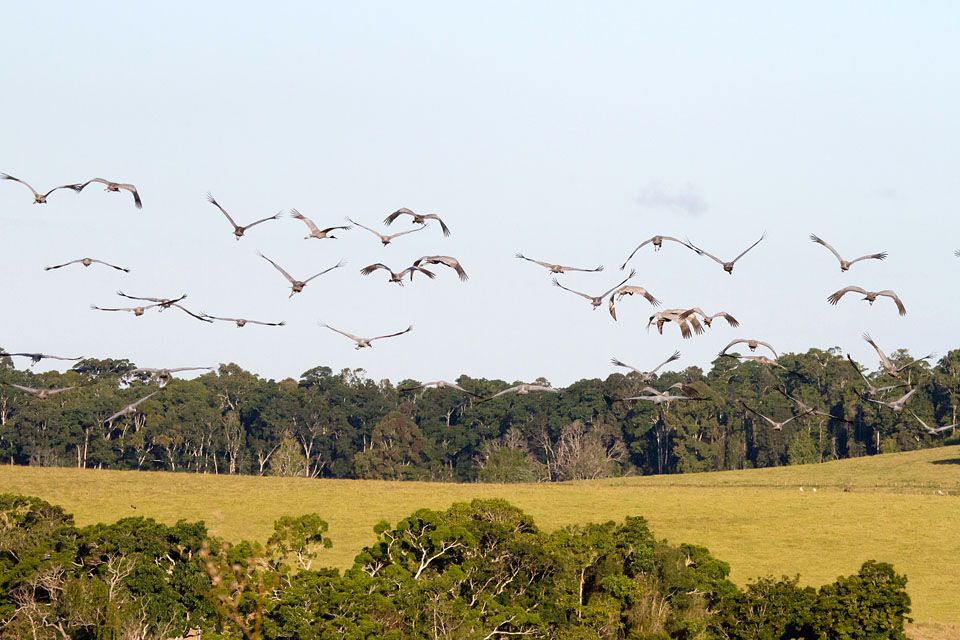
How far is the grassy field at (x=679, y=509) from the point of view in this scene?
245ft

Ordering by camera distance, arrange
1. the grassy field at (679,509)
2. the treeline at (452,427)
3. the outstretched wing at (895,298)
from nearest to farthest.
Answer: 1. the outstretched wing at (895,298)
2. the grassy field at (679,509)
3. the treeline at (452,427)

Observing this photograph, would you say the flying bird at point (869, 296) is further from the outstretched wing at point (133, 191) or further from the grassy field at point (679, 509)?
the grassy field at point (679, 509)

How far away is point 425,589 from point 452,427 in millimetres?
107312

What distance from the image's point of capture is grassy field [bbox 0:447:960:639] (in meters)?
74.7

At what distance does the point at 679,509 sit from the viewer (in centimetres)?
9081

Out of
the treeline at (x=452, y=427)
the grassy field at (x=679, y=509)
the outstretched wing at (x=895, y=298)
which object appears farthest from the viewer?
the treeline at (x=452, y=427)

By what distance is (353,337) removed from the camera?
99.0ft

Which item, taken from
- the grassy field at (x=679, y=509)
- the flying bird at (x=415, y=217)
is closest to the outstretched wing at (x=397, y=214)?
the flying bird at (x=415, y=217)

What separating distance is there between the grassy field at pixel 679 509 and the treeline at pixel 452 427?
95.6 ft

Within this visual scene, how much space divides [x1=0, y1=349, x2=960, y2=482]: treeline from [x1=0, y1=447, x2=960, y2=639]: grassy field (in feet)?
95.6

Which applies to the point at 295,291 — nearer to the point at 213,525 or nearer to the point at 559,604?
the point at 559,604

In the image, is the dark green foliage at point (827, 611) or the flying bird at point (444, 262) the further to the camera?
the dark green foliage at point (827, 611)

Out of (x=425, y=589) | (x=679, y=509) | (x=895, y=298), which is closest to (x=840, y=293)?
(x=895, y=298)

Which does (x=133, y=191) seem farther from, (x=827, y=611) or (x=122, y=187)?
(x=827, y=611)
